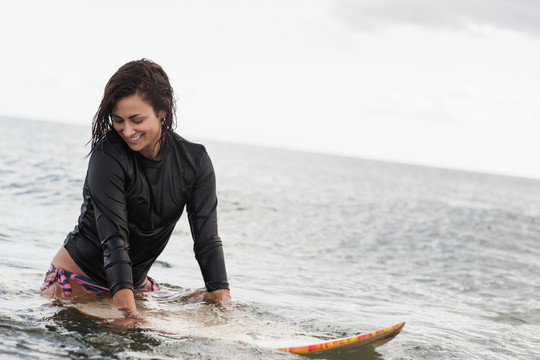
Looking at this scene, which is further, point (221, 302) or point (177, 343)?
point (221, 302)

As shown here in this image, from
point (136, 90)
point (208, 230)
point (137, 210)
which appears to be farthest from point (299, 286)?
point (136, 90)

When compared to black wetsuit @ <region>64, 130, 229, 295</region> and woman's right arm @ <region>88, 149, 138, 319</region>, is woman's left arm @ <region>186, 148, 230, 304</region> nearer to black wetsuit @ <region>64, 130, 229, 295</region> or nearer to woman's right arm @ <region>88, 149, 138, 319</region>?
black wetsuit @ <region>64, 130, 229, 295</region>

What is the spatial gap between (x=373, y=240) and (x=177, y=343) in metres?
14.3

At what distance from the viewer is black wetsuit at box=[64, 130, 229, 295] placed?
4.61 metres

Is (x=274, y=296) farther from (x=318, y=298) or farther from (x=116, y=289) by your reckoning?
(x=116, y=289)

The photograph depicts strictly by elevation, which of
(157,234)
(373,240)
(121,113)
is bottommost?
(373,240)

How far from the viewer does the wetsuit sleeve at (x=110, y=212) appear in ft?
15.1

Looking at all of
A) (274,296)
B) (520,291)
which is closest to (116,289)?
(274,296)

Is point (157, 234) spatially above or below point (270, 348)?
above

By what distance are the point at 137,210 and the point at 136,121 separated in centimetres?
75

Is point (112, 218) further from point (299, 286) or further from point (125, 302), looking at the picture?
point (299, 286)

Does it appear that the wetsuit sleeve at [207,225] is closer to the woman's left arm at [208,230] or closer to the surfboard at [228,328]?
the woman's left arm at [208,230]

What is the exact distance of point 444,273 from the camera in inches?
541

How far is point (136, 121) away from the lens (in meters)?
4.52
